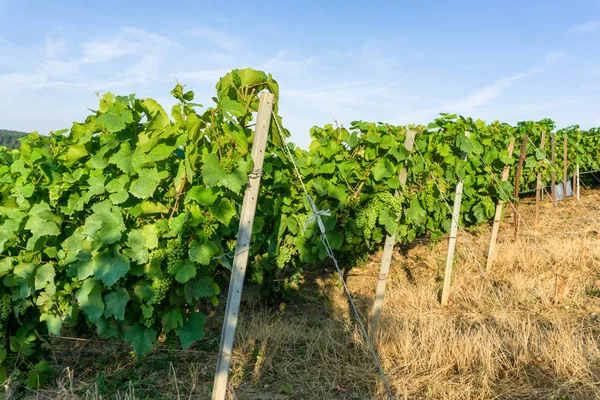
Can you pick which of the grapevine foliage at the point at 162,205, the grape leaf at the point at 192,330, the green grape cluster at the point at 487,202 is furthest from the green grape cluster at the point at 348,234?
the green grape cluster at the point at 487,202

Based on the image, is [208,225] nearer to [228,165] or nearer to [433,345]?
[228,165]

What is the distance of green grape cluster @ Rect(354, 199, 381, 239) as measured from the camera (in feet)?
13.6

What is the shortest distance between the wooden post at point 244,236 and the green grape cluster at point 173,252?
0.41 metres

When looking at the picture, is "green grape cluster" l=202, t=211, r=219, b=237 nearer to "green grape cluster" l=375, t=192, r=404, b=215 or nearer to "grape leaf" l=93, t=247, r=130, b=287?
"grape leaf" l=93, t=247, r=130, b=287

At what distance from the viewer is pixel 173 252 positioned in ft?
8.86

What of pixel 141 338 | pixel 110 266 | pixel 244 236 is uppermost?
pixel 244 236

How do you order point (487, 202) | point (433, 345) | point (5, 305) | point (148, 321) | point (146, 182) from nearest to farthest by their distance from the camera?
1. point (146, 182)
2. point (148, 321)
3. point (5, 305)
4. point (433, 345)
5. point (487, 202)

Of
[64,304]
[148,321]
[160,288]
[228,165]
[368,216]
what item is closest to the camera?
[228,165]

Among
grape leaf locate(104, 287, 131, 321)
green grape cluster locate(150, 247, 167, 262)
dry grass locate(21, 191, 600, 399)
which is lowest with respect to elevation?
dry grass locate(21, 191, 600, 399)

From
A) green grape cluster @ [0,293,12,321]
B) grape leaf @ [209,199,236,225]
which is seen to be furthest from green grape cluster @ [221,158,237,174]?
green grape cluster @ [0,293,12,321]

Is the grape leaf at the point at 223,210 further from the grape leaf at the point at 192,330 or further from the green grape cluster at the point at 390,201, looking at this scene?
the green grape cluster at the point at 390,201

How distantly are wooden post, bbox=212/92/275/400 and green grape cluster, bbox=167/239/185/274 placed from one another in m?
0.41

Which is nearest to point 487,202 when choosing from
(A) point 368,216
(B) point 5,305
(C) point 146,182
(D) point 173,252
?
(A) point 368,216

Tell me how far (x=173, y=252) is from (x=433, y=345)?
210 cm
